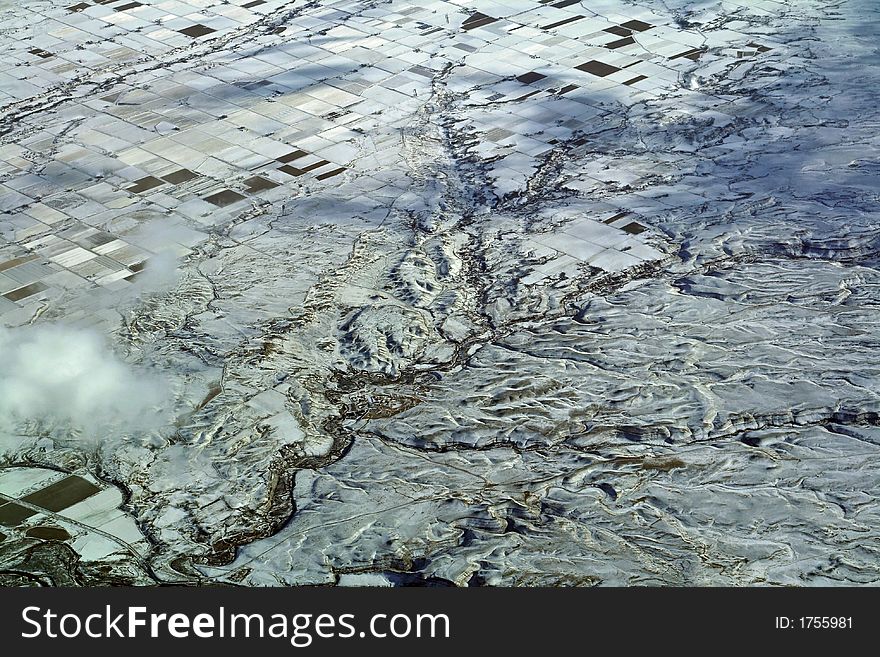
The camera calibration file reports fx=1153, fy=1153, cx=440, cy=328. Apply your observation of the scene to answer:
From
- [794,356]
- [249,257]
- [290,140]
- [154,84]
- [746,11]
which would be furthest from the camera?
[746,11]

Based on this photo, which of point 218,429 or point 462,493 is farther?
point 218,429

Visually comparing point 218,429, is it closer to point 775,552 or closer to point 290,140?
point 775,552

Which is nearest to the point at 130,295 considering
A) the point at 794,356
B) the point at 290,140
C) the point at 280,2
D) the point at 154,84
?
the point at 290,140

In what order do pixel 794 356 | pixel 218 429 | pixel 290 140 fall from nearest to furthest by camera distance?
1. pixel 218 429
2. pixel 794 356
3. pixel 290 140

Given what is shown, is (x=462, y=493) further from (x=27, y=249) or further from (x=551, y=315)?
(x=27, y=249)

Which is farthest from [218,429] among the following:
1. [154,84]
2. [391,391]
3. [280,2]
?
[280,2]

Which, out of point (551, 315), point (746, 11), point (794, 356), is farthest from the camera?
point (746, 11)

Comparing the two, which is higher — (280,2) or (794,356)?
(280,2)

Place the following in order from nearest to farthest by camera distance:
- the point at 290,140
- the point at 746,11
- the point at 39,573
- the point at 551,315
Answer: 1. the point at 39,573
2. the point at 551,315
3. the point at 290,140
4. the point at 746,11

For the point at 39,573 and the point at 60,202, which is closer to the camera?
the point at 39,573
